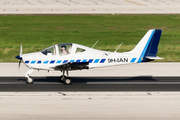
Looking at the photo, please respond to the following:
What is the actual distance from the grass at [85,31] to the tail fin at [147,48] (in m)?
12.4

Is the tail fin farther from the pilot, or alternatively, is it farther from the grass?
the grass

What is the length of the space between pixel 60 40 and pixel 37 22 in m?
6.49

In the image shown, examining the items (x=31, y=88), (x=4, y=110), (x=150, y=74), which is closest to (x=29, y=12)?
(x=150, y=74)

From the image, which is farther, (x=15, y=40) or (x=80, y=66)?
(x=15, y=40)

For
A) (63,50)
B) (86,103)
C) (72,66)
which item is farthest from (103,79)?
(86,103)

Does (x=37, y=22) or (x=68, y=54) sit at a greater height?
(x=37, y=22)

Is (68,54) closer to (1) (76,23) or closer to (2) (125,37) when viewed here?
(2) (125,37)

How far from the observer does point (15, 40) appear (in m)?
33.6

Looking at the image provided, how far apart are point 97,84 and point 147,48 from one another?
3.14 m

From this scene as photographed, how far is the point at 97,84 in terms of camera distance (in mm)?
15727

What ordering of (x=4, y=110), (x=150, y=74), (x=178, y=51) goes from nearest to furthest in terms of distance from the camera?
(x=4, y=110) < (x=150, y=74) < (x=178, y=51)

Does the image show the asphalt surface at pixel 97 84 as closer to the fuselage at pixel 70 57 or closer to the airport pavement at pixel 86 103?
the airport pavement at pixel 86 103

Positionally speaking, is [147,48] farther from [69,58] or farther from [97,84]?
[69,58]
